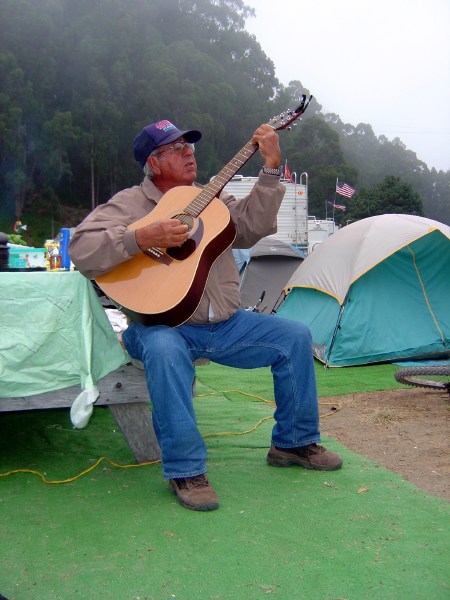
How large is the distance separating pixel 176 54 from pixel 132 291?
44.1 metres

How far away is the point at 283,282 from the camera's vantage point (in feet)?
34.4

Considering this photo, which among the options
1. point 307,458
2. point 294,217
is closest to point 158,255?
point 307,458

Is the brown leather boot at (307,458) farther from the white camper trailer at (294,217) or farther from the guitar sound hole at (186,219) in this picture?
the white camper trailer at (294,217)

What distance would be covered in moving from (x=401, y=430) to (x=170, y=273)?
1784 millimetres

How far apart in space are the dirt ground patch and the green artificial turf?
5.8 inches

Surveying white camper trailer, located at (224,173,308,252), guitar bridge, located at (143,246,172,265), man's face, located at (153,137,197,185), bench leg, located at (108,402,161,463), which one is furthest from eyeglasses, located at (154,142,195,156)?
white camper trailer, located at (224,173,308,252)

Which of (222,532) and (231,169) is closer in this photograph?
(222,532)

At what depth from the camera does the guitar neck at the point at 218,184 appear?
2.68 metres

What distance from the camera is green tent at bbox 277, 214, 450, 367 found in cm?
615

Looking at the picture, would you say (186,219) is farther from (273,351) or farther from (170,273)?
(273,351)

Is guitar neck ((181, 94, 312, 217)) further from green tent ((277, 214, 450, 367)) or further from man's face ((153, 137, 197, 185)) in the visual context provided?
green tent ((277, 214, 450, 367))

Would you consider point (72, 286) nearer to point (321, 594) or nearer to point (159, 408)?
point (159, 408)

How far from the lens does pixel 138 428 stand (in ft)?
9.14

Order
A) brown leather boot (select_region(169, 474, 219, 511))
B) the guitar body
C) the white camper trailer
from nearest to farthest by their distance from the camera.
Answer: brown leather boot (select_region(169, 474, 219, 511)) → the guitar body → the white camper trailer
